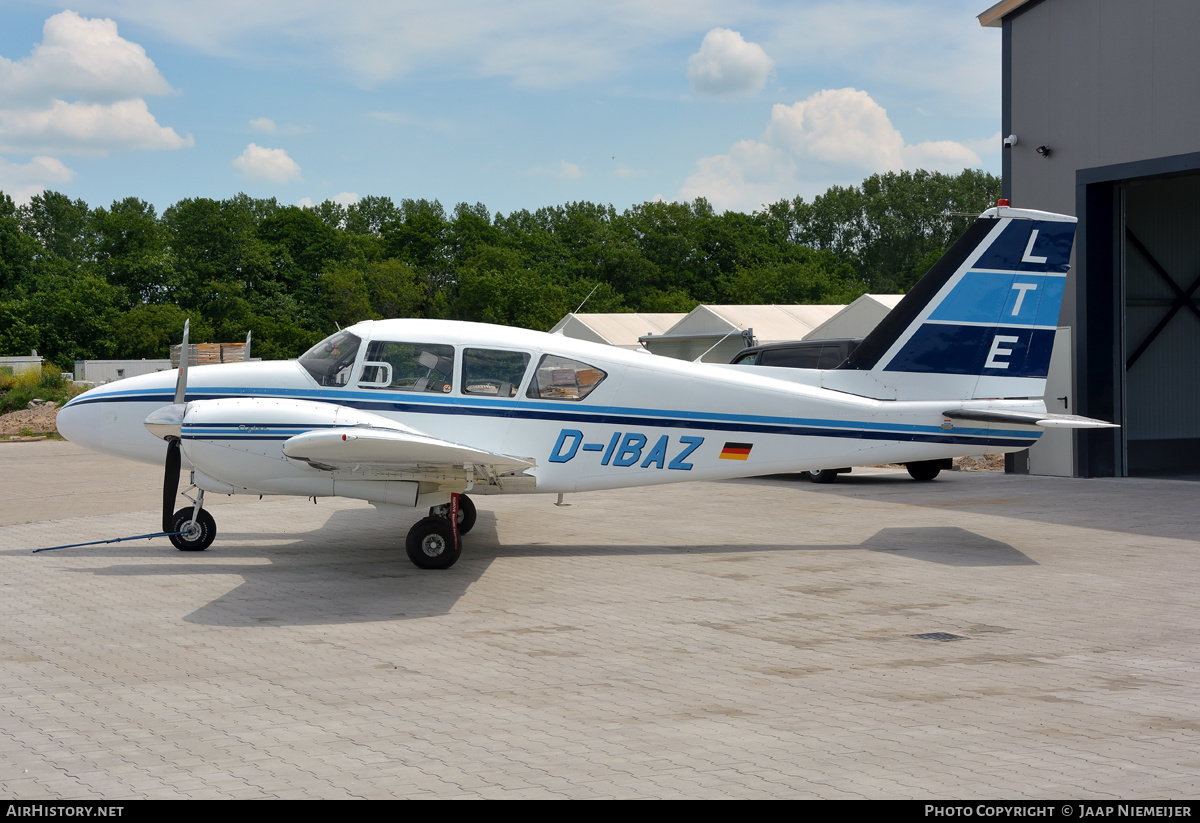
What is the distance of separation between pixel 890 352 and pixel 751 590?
3422 millimetres

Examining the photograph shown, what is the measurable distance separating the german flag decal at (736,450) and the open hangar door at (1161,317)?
37.9ft

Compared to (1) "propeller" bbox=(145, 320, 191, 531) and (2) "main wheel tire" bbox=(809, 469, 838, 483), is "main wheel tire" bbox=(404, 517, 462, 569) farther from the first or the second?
(2) "main wheel tire" bbox=(809, 469, 838, 483)

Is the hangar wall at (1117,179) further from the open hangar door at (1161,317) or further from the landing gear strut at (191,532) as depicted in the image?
the landing gear strut at (191,532)

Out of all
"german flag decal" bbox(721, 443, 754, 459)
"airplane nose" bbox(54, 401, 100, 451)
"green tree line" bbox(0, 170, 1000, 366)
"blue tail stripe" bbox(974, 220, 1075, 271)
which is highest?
"green tree line" bbox(0, 170, 1000, 366)

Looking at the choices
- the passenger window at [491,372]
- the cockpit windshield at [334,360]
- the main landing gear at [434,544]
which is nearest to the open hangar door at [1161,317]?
the passenger window at [491,372]

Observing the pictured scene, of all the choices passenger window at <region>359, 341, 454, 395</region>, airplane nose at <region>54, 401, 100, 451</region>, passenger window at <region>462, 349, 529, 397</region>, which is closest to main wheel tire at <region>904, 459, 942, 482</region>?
passenger window at <region>462, 349, 529, 397</region>

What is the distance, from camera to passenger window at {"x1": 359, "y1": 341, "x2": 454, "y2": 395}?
32.4ft

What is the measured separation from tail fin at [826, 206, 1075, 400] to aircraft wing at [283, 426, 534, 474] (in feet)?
14.0

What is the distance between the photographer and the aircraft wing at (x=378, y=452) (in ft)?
27.5

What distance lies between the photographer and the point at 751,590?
8766 mm

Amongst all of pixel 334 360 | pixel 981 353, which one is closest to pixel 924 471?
pixel 981 353

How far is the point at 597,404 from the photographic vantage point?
10086mm
